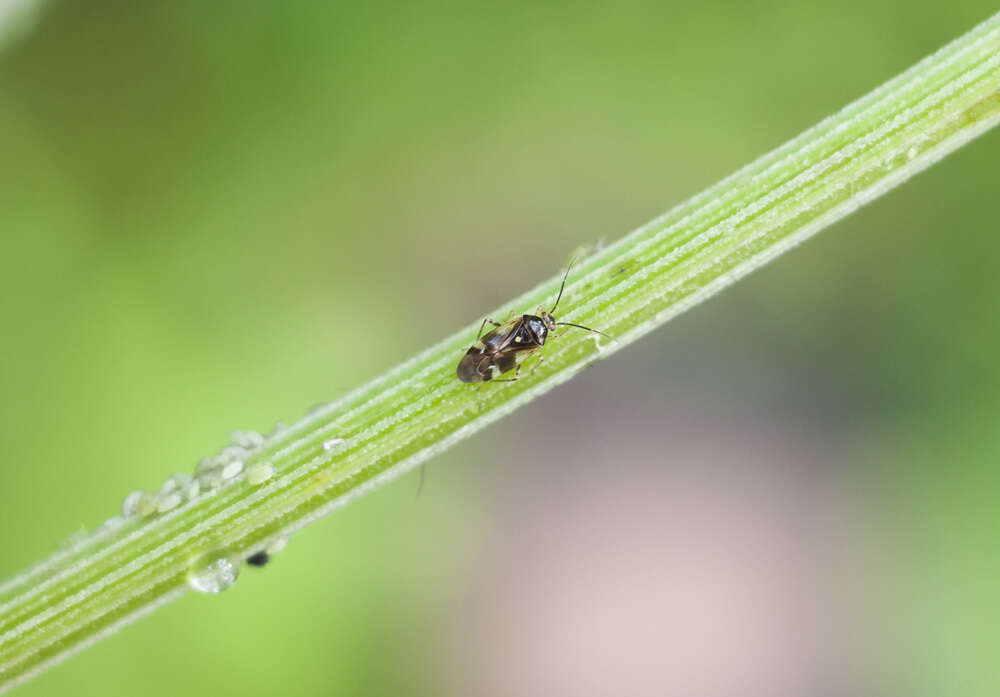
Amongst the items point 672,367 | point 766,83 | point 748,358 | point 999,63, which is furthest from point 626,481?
point 999,63

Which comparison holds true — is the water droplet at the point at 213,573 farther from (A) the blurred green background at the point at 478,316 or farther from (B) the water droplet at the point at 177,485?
(A) the blurred green background at the point at 478,316

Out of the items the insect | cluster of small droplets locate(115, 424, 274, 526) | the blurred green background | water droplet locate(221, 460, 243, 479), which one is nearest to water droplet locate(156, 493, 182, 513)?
cluster of small droplets locate(115, 424, 274, 526)

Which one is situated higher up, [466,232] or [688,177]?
[466,232]

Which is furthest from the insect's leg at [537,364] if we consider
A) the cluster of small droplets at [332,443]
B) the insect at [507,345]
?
the cluster of small droplets at [332,443]

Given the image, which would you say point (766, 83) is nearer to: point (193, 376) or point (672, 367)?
point (672, 367)

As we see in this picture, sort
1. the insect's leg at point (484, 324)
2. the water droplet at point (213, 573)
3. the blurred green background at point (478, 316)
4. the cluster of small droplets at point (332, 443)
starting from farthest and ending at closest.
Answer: the blurred green background at point (478, 316), the insect's leg at point (484, 324), the cluster of small droplets at point (332, 443), the water droplet at point (213, 573)

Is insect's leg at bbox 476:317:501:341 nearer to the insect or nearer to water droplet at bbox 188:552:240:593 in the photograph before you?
the insect
